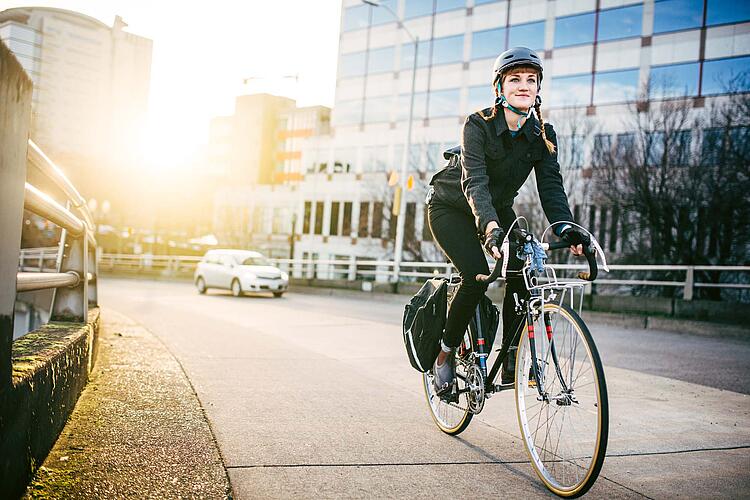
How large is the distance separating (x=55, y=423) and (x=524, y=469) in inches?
85.1

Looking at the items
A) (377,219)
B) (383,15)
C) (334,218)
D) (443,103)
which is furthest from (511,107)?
(334,218)

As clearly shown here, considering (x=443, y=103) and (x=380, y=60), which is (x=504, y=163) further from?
(x=380, y=60)

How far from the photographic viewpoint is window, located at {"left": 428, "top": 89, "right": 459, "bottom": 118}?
4381 centimetres

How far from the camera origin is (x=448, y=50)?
44.5 meters

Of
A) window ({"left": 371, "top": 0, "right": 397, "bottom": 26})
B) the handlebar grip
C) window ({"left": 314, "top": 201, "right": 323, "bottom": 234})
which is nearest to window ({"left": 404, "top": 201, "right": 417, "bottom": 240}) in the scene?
window ({"left": 314, "top": 201, "right": 323, "bottom": 234})

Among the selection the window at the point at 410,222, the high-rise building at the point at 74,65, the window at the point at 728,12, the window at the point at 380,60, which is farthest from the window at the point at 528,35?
the high-rise building at the point at 74,65

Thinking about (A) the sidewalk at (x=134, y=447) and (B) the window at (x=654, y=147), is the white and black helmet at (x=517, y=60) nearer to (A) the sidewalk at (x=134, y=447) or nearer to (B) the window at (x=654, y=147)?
(A) the sidewalk at (x=134, y=447)

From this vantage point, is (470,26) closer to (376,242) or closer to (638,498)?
(376,242)

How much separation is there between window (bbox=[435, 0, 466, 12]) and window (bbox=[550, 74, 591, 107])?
358 inches

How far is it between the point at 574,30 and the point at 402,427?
123 feet

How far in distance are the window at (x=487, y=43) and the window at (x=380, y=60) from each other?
6629 millimetres

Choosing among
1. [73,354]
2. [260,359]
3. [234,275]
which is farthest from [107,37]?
[73,354]

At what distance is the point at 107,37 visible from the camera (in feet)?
57.7

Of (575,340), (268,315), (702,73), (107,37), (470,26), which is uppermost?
(470,26)
